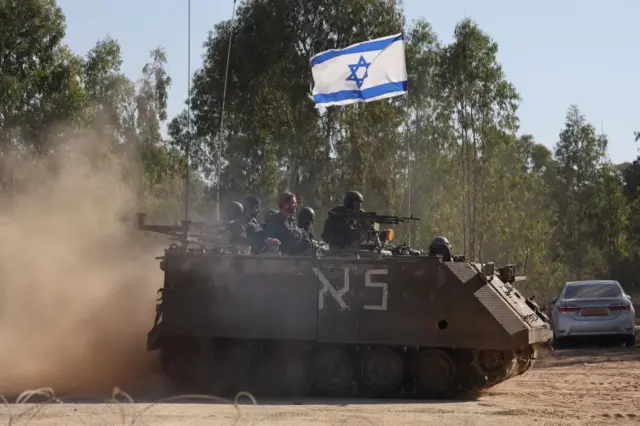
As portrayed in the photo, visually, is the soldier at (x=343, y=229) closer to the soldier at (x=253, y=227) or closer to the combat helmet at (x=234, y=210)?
the soldier at (x=253, y=227)

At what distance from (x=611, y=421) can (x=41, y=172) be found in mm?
23278

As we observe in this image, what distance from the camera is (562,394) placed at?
15094mm

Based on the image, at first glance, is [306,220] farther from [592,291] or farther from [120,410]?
[592,291]

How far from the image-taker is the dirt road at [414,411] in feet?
40.4

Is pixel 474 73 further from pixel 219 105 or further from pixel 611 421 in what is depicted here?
pixel 611 421

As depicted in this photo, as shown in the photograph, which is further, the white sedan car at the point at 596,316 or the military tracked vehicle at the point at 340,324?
the white sedan car at the point at 596,316

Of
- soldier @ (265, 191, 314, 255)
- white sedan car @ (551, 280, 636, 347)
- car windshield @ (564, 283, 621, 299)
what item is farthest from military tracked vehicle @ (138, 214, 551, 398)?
car windshield @ (564, 283, 621, 299)

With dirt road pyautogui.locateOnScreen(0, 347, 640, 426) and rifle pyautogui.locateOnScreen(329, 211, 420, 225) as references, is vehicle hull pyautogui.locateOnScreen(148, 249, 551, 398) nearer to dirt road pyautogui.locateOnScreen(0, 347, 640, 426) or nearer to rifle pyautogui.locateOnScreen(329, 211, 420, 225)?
dirt road pyautogui.locateOnScreen(0, 347, 640, 426)

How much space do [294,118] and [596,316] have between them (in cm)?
1839

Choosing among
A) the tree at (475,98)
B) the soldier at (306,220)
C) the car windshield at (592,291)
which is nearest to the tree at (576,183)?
the tree at (475,98)

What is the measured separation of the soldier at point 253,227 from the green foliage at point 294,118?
16867 millimetres

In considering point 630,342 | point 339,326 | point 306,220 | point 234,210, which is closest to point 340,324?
point 339,326

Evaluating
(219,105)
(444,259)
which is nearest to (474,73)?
(219,105)

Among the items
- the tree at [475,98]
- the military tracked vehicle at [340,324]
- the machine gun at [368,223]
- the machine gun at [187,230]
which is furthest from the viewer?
the tree at [475,98]
